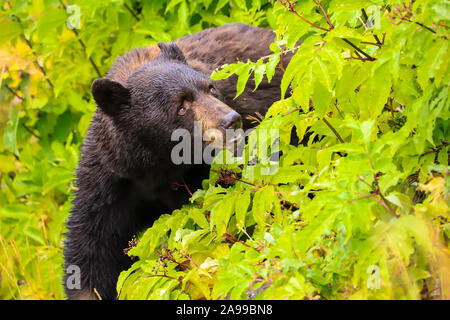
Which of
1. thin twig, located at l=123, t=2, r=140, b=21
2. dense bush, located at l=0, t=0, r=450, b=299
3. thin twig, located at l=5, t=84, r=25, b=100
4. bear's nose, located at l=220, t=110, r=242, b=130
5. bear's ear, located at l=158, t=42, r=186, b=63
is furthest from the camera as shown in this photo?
thin twig, located at l=5, t=84, r=25, b=100

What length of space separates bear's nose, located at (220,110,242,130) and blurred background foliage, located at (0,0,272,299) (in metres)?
1.83

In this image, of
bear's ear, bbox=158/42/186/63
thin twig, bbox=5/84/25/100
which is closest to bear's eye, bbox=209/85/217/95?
bear's ear, bbox=158/42/186/63

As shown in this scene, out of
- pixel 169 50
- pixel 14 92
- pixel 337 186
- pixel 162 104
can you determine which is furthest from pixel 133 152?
pixel 14 92

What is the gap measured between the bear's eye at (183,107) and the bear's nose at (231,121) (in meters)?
0.34

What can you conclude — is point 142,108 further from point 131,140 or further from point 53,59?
point 53,59

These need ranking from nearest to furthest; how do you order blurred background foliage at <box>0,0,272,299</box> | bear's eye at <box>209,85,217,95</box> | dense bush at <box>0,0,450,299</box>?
dense bush at <box>0,0,450,299</box> → bear's eye at <box>209,85,217,95</box> → blurred background foliage at <box>0,0,272,299</box>

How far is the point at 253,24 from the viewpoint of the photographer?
16.6ft

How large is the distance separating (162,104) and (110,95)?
0.34 meters

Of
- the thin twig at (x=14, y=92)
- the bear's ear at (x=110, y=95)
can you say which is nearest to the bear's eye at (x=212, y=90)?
the bear's ear at (x=110, y=95)

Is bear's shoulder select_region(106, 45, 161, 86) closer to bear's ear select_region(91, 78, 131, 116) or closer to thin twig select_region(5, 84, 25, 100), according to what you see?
bear's ear select_region(91, 78, 131, 116)

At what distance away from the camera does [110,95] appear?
12.0 ft

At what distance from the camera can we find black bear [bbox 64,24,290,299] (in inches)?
143

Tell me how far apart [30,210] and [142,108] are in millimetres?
2506
